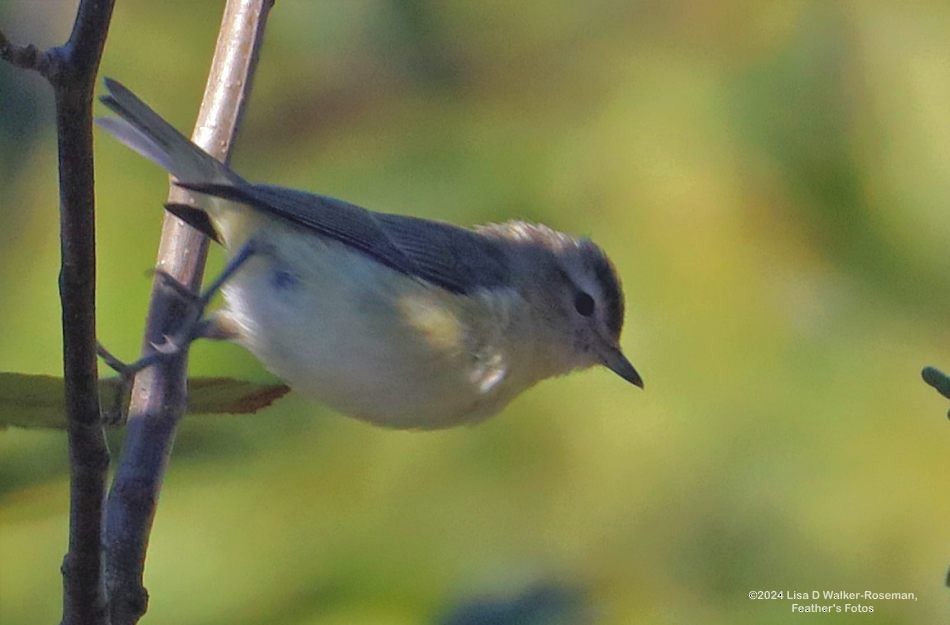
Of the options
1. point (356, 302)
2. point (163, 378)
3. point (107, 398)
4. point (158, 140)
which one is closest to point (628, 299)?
point (356, 302)

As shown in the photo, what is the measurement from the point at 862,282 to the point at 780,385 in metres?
0.45

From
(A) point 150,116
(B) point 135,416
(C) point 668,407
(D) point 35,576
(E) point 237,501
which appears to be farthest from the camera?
(C) point 668,407

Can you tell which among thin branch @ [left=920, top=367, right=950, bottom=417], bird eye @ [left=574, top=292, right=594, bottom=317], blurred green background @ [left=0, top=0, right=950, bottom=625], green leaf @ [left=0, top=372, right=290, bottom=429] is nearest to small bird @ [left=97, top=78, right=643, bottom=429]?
bird eye @ [left=574, top=292, right=594, bottom=317]

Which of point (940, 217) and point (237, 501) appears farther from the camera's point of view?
A: point (940, 217)

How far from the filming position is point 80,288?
1.44 meters

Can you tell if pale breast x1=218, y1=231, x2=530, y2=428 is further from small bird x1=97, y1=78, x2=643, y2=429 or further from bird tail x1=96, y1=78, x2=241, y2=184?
bird tail x1=96, y1=78, x2=241, y2=184

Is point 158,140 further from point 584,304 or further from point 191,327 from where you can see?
point 584,304

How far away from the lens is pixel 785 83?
4617mm

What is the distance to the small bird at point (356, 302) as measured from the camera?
8.14ft

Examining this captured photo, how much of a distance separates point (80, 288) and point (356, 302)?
1161 mm

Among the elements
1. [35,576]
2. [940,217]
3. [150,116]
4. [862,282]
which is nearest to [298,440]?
[35,576]

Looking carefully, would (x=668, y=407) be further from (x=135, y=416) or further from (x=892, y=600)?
(x=135, y=416)

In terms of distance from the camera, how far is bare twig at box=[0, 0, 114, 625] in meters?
1.34

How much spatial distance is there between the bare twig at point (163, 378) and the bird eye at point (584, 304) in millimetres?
951
